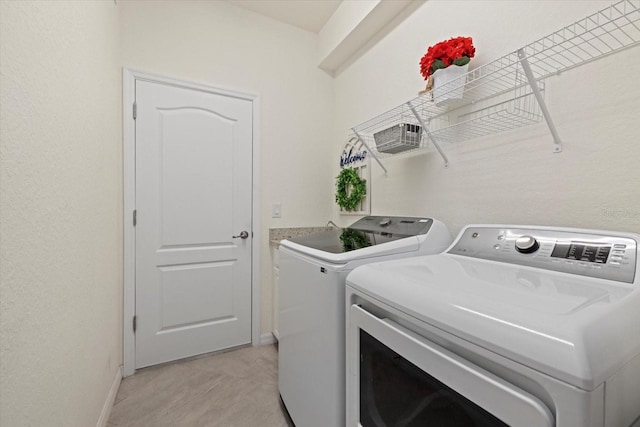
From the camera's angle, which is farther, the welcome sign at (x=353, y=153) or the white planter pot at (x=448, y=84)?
the welcome sign at (x=353, y=153)

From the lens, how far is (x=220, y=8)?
90.0 inches

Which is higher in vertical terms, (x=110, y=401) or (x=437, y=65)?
(x=437, y=65)

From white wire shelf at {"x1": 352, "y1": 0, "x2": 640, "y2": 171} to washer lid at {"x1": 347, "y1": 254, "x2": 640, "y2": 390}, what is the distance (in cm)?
67

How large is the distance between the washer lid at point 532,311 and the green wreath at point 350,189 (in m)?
1.39

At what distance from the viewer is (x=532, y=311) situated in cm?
53

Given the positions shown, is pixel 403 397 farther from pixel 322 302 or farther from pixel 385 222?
pixel 385 222

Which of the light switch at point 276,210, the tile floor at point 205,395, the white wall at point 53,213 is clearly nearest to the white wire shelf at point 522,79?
the light switch at point 276,210

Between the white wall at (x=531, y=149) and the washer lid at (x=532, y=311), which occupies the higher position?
the white wall at (x=531, y=149)

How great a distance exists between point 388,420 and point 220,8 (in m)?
2.88

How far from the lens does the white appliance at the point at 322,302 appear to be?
40.8 inches

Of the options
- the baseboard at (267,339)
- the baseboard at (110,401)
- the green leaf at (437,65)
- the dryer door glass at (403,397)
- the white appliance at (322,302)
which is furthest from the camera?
the baseboard at (267,339)

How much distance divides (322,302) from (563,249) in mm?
815

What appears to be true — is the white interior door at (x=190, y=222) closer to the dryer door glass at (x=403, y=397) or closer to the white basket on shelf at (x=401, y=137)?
the white basket on shelf at (x=401, y=137)

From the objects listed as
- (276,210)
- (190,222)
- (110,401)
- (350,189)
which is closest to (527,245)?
(350,189)
